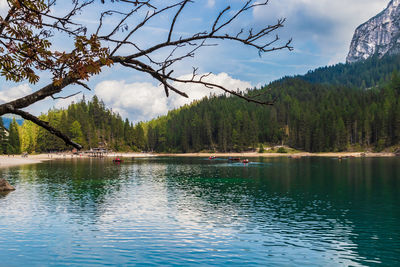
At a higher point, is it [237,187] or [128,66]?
[128,66]

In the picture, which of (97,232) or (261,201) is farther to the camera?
(261,201)

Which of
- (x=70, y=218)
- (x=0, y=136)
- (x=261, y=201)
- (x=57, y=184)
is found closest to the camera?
(x=70, y=218)

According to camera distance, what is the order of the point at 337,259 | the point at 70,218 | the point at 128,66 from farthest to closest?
the point at 70,218, the point at 337,259, the point at 128,66

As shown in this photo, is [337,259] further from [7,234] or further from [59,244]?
[7,234]

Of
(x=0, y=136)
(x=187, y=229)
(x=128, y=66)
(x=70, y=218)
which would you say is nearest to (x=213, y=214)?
(x=187, y=229)

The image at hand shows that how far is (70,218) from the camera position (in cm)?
3384

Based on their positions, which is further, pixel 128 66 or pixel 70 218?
pixel 70 218

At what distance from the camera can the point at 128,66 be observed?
7363 mm

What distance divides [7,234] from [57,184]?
33.4m

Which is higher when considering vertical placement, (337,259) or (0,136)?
(0,136)

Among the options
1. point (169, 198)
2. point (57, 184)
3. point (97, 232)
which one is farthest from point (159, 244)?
point (57, 184)

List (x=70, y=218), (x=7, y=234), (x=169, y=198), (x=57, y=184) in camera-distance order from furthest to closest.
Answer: (x=57, y=184) → (x=169, y=198) → (x=70, y=218) → (x=7, y=234)

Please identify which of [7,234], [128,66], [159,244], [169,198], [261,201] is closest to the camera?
[128,66]

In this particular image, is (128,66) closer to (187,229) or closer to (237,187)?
(187,229)
